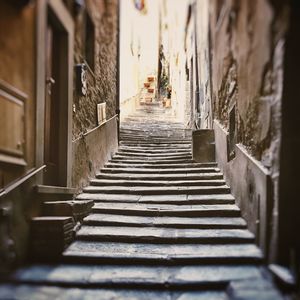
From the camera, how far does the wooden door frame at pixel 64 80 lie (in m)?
2.57

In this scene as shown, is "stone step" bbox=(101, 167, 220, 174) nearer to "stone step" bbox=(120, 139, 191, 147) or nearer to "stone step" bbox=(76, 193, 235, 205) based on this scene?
"stone step" bbox=(76, 193, 235, 205)

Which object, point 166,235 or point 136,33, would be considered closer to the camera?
point 166,235

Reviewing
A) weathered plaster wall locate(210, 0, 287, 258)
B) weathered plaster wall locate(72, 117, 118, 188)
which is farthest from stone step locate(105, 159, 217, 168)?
weathered plaster wall locate(210, 0, 287, 258)

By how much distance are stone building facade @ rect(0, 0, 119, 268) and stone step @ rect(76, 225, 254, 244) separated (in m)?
0.49

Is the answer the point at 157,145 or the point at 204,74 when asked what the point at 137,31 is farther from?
the point at 157,145

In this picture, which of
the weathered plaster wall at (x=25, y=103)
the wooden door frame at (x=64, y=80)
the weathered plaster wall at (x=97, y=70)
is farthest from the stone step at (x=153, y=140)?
the weathered plaster wall at (x=25, y=103)

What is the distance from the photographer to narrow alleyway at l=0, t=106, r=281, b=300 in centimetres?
278

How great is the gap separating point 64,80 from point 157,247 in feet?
5.75

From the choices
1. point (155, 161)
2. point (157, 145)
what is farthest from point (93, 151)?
point (157, 145)

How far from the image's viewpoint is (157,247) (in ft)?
12.0

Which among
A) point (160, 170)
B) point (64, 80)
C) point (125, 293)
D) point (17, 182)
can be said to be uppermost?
point (64, 80)

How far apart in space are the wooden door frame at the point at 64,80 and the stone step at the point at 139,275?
0.78m

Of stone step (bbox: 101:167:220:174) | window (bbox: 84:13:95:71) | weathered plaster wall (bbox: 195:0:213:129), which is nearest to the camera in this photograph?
window (bbox: 84:13:95:71)

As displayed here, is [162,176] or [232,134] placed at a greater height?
[232,134]
